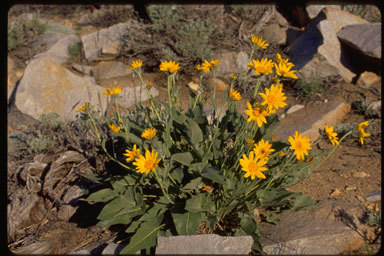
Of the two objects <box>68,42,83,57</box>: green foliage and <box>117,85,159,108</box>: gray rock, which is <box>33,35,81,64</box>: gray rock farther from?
<box>117,85,159,108</box>: gray rock

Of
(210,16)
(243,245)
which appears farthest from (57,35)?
(243,245)

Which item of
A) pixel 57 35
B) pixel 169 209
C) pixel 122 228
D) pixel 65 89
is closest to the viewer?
pixel 169 209

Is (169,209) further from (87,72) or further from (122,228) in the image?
(87,72)

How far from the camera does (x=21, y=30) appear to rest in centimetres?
762

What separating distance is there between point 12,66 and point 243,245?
7.43m

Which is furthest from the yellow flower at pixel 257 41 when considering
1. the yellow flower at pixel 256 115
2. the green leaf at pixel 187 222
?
the green leaf at pixel 187 222

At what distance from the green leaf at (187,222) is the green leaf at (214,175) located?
316 millimetres

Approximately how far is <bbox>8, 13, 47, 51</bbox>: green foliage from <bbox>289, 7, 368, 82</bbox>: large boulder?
669 cm

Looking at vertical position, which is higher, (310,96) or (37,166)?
(310,96)

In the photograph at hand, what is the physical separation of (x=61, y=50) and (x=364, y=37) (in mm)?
6586

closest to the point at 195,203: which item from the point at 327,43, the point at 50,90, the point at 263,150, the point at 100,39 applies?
the point at 263,150

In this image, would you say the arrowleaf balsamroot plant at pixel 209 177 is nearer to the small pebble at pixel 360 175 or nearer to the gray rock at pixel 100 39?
the small pebble at pixel 360 175

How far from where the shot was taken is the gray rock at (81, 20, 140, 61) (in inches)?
257

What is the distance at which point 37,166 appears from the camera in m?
3.31
